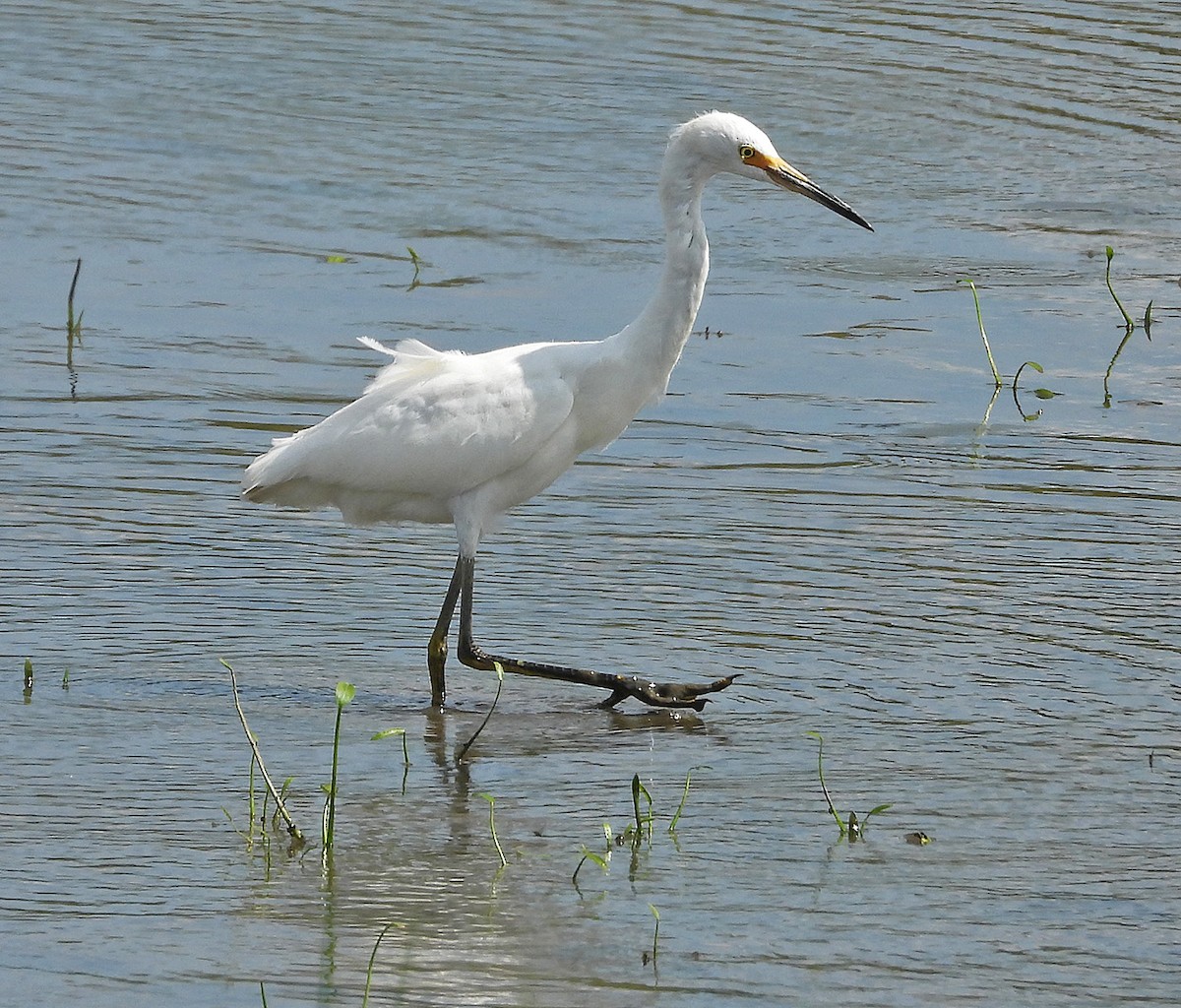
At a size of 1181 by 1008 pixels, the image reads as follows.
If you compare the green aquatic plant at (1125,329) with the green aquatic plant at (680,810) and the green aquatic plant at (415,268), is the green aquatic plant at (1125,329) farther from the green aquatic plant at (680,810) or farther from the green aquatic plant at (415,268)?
the green aquatic plant at (680,810)

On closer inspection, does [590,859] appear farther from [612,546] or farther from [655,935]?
[612,546]

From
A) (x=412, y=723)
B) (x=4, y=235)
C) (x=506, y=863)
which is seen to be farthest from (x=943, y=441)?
(x=4, y=235)

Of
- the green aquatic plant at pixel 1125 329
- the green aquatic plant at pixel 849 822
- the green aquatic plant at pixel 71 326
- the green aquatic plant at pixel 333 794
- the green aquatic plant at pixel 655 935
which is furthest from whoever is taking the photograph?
the green aquatic plant at pixel 71 326

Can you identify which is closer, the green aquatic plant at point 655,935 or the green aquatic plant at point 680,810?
the green aquatic plant at point 655,935

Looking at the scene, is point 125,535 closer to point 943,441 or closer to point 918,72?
point 943,441

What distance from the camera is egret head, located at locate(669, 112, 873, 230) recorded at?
7.20 m

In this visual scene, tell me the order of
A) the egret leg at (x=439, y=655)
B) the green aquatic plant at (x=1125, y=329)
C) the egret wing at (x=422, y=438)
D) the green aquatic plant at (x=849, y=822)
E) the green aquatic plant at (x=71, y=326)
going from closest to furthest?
the green aquatic plant at (x=849, y=822)
the egret leg at (x=439, y=655)
the egret wing at (x=422, y=438)
the green aquatic plant at (x=1125, y=329)
the green aquatic plant at (x=71, y=326)

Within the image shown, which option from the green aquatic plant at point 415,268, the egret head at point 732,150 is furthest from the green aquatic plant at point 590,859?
the green aquatic plant at point 415,268

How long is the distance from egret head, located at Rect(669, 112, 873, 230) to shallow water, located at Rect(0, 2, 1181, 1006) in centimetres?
139

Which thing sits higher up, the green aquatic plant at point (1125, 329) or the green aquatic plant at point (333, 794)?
the green aquatic plant at point (333, 794)

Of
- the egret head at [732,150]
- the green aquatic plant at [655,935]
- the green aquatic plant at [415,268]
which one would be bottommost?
the green aquatic plant at [415,268]

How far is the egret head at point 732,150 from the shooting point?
720cm

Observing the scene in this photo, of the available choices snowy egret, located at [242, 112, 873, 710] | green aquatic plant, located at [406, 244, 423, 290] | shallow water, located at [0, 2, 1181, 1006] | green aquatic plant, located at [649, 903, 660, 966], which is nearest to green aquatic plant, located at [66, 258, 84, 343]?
shallow water, located at [0, 2, 1181, 1006]

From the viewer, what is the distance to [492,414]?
7.16m
